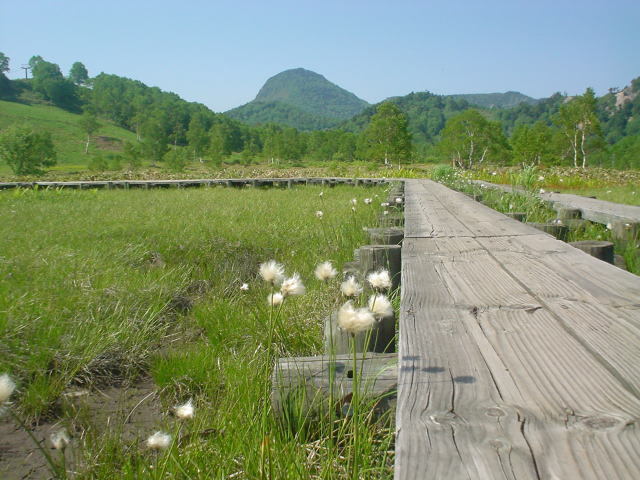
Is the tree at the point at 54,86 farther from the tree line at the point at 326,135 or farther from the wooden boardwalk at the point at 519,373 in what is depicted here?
the wooden boardwalk at the point at 519,373

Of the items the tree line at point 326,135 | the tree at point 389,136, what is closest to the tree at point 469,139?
the tree line at point 326,135

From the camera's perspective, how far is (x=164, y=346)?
307 cm

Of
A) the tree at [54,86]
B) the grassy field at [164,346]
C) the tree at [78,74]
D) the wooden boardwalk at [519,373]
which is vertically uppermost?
the tree at [78,74]

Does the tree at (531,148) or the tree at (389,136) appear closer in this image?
the tree at (389,136)

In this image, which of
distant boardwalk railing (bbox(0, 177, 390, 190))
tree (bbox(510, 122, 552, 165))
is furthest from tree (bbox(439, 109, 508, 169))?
distant boardwalk railing (bbox(0, 177, 390, 190))

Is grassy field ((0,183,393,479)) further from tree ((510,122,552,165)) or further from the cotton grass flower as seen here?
tree ((510,122,552,165))

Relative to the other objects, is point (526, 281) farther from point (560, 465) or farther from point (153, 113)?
point (153, 113)

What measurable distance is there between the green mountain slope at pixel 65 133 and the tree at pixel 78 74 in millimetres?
66084

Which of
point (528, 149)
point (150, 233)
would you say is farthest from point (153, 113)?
point (150, 233)

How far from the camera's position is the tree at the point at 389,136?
48.0 m

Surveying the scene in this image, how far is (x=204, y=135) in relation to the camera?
3019 inches

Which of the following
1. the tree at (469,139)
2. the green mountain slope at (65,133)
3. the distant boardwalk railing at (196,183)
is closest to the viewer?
the distant boardwalk railing at (196,183)

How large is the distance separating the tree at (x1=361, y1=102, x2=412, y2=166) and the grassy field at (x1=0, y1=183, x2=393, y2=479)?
43844mm

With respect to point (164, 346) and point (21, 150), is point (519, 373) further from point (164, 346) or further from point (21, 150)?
point (21, 150)
